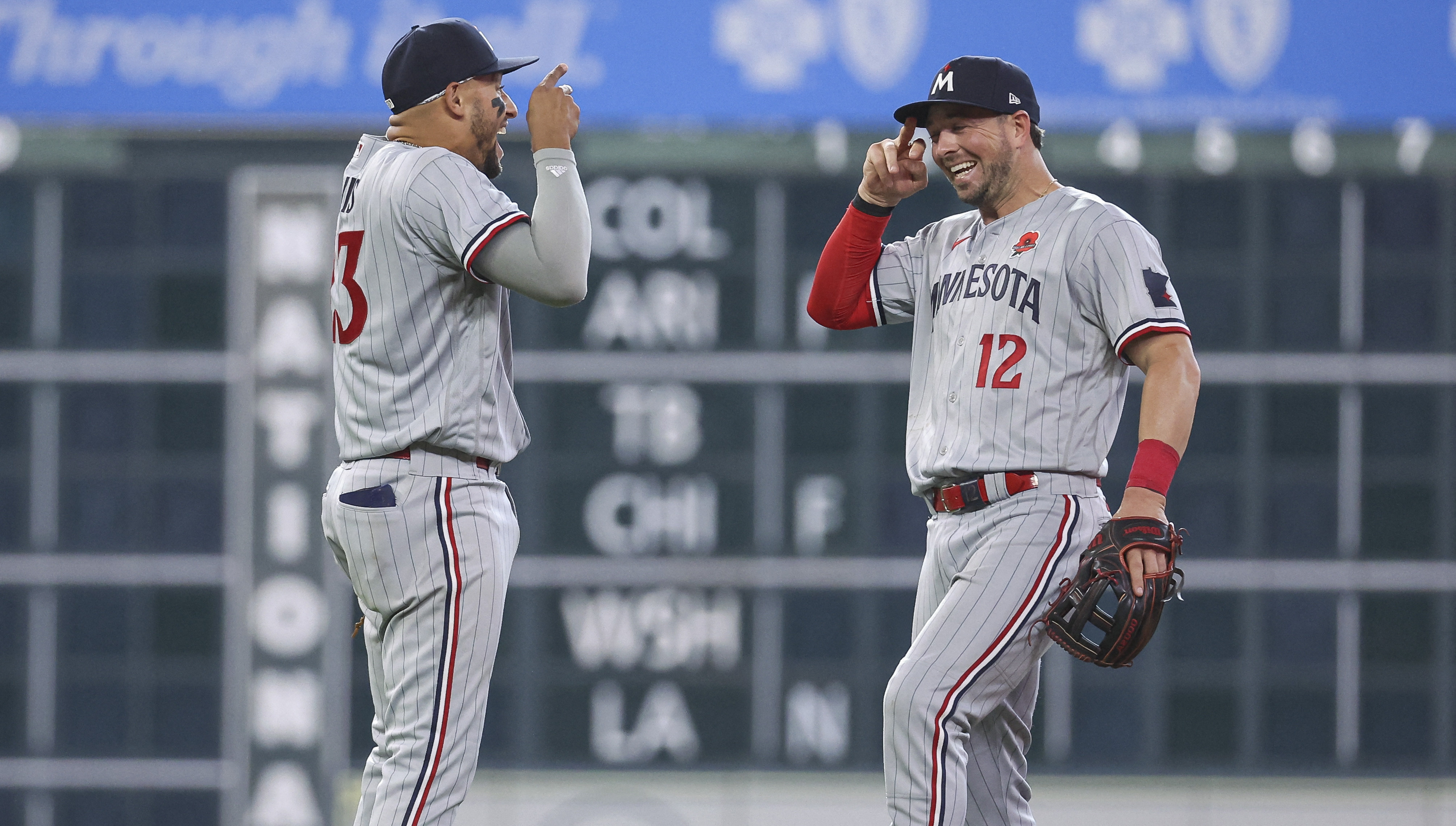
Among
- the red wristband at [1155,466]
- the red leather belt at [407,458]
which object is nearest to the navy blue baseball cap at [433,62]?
the red leather belt at [407,458]

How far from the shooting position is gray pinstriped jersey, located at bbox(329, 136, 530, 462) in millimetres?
2348

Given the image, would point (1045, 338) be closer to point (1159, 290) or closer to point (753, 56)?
Result: point (1159, 290)

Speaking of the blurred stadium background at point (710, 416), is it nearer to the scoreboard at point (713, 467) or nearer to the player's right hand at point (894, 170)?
the scoreboard at point (713, 467)

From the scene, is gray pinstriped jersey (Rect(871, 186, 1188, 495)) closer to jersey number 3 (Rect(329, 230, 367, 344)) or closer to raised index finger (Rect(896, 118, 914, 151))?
raised index finger (Rect(896, 118, 914, 151))

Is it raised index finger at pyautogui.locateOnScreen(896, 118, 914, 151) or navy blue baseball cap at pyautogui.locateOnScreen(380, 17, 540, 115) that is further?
raised index finger at pyautogui.locateOnScreen(896, 118, 914, 151)

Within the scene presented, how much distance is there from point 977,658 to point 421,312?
3.41 feet

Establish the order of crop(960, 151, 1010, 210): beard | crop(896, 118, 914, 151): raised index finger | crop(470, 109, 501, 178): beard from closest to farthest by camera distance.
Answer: crop(470, 109, 501, 178): beard
crop(960, 151, 1010, 210): beard
crop(896, 118, 914, 151): raised index finger

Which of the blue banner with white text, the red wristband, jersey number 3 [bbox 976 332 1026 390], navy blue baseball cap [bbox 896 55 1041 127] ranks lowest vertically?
the red wristband

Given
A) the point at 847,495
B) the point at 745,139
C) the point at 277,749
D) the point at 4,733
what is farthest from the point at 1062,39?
the point at 4,733

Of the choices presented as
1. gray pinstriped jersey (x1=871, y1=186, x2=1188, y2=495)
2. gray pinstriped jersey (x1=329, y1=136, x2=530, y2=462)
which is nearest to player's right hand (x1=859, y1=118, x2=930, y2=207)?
gray pinstriped jersey (x1=871, y1=186, x2=1188, y2=495)

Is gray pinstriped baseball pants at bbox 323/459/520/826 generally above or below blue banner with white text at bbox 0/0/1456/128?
below

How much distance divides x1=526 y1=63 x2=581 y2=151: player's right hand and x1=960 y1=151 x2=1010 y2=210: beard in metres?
0.72

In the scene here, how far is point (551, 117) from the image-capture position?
240 centimetres

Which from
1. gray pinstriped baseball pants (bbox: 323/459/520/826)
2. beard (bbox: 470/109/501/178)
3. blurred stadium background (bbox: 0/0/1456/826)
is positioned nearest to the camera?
gray pinstriped baseball pants (bbox: 323/459/520/826)
